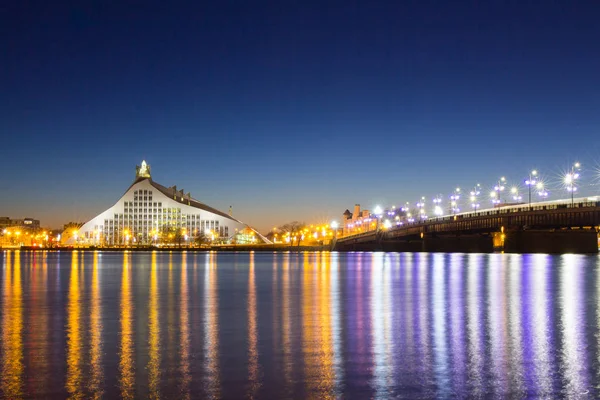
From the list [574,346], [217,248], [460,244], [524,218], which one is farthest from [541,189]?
[574,346]

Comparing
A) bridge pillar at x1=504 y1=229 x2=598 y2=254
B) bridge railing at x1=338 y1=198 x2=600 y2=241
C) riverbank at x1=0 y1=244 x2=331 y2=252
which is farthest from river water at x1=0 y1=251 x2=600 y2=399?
riverbank at x1=0 y1=244 x2=331 y2=252

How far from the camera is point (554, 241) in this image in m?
122

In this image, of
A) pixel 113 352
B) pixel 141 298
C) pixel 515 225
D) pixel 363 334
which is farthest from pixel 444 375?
pixel 515 225

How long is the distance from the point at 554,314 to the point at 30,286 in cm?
2868

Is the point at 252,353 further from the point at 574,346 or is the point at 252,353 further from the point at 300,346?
the point at 574,346

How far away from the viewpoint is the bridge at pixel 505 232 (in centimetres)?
9394

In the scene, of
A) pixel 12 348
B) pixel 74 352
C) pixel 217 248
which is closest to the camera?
pixel 74 352

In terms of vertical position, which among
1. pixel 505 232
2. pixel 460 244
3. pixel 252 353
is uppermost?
pixel 505 232

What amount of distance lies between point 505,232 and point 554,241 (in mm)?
9706

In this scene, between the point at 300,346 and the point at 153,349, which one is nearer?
the point at 153,349

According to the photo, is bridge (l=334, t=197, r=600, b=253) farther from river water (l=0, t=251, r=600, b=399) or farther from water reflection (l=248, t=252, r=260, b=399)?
water reflection (l=248, t=252, r=260, b=399)

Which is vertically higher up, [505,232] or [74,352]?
[505,232]

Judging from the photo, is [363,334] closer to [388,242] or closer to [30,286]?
[30,286]

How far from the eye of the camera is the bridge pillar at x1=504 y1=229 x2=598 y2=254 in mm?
120188
